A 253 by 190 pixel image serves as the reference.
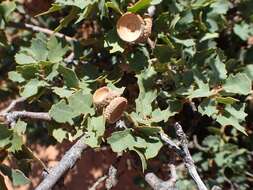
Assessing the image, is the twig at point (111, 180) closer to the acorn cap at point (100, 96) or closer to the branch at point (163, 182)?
the branch at point (163, 182)

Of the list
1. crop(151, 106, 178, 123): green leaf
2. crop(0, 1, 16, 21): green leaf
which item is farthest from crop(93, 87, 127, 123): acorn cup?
crop(0, 1, 16, 21): green leaf

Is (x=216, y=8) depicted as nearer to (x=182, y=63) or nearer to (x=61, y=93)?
(x=182, y=63)

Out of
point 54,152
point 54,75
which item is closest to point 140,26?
point 54,75

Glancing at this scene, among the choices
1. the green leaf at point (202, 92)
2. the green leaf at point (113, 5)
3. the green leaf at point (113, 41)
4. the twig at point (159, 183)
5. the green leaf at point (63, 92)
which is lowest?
the twig at point (159, 183)

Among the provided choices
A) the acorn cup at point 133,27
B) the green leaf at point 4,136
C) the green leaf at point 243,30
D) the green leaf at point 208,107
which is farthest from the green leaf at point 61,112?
the green leaf at point 243,30

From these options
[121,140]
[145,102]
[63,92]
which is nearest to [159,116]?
[145,102]

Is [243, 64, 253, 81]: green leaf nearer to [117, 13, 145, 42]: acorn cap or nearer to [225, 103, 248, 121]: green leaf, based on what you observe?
[225, 103, 248, 121]: green leaf
